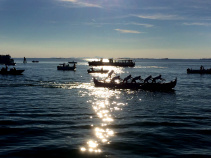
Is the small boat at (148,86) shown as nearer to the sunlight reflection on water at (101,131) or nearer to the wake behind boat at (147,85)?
the wake behind boat at (147,85)

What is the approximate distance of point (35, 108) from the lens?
28.9 metres

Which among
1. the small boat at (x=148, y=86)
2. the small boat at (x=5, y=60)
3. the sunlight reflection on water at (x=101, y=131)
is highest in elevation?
the small boat at (x=5, y=60)

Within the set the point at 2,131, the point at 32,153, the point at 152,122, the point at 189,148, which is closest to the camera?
the point at 32,153

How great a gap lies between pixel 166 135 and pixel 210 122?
22.4 ft

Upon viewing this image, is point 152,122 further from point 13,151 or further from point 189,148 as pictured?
point 13,151

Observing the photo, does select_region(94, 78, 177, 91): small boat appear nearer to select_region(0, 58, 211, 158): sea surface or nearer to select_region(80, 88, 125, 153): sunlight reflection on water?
select_region(0, 58, 211, 158): sea surface

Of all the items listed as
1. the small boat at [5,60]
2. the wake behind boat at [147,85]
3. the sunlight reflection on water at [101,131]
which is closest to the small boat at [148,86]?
the wake behind boat at [147,85]

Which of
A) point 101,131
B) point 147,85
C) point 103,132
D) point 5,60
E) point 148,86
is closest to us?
point 103,132

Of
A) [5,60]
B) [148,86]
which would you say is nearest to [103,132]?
[148,86]

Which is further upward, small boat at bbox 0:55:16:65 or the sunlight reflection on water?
small boat at bbox 0:55:16:65

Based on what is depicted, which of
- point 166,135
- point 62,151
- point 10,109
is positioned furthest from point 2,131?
point 166,135

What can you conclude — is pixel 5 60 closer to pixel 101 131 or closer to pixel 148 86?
pixel 148 86

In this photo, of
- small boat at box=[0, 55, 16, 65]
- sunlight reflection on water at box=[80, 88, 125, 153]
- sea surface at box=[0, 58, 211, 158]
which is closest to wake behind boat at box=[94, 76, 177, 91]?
sea surface at box=[0, 58, 211, 158]

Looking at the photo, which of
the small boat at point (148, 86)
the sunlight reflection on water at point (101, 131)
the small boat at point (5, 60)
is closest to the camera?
the sunlight reflection on water at point (101, 131)
